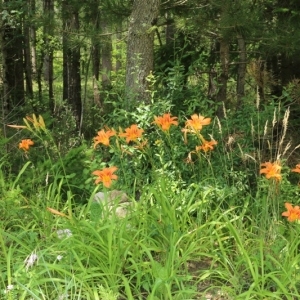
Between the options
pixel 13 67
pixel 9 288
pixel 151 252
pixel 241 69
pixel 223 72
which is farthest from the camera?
pixel 13 67

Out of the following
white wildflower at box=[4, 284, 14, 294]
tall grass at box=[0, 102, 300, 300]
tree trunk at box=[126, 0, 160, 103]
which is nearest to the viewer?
white wildflower at box=[4, 284, 14, 294]

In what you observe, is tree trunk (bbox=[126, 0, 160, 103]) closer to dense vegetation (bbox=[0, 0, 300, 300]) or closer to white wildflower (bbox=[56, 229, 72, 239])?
dense vegetation (bbox=[0, 0, 300, 300])

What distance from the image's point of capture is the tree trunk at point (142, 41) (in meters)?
5.07

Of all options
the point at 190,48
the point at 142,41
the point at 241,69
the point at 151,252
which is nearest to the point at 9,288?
the point at 151,252

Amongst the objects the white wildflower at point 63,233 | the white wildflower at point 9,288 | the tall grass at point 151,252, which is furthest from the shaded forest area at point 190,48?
the white wildflower at point 9,288

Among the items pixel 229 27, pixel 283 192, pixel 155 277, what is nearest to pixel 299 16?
pixel 229 27

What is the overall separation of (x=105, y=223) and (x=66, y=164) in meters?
1.59

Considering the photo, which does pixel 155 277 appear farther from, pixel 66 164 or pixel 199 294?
pixel 66 164

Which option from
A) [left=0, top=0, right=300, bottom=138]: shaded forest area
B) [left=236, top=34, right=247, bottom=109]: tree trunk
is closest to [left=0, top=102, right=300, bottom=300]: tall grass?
[left=0, top=0, right=300, bottom=138]: shaded forest area

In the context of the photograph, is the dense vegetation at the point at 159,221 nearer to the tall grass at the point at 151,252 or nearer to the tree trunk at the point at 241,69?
the tall grass at the point at 151,252

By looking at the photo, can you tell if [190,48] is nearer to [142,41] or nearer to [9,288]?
[142,41]

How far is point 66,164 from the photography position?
13.7 feet

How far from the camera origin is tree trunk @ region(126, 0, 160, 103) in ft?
16.6

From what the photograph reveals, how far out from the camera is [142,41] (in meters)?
5.21
